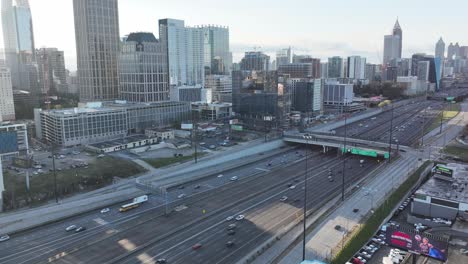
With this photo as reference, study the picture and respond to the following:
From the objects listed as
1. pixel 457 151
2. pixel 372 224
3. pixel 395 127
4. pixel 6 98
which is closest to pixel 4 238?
pixel 372 224

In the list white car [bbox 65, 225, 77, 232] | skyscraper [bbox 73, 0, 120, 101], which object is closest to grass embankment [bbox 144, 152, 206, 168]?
white car [bbox 65, 225, 77, 232]

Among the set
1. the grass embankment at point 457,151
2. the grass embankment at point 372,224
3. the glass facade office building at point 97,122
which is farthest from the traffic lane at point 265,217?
the glass facade office building at point 97,122

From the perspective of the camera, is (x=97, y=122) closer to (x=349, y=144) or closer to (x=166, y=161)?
(x=166, y=161)

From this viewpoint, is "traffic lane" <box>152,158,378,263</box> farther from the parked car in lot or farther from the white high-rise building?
the white high-rise building

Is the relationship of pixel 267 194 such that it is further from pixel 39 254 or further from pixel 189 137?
pixel 189 137

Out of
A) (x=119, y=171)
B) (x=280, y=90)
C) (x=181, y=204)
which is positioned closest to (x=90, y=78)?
(x=280, y=90)

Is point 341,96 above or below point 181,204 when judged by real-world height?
above
